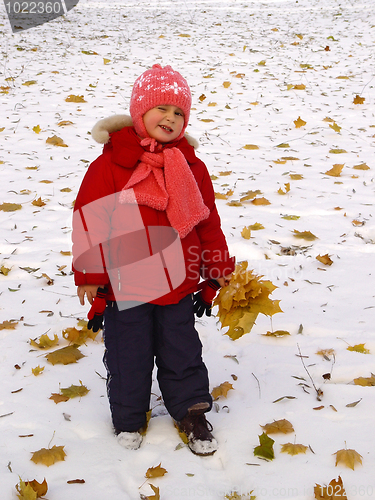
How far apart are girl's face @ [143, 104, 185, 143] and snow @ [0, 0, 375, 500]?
1.26 meters

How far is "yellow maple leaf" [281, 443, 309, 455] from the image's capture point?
1.82 meters

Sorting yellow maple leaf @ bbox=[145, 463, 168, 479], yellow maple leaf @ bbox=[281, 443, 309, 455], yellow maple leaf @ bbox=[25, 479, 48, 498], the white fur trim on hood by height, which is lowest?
yellow maple leaf @ bbox=[281, 443, 309, 455]

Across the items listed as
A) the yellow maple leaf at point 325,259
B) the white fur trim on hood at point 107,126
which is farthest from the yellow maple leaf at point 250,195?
the white fur trim on hood at point 107,126

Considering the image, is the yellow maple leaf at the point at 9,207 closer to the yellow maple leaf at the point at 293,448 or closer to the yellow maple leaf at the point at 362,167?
the yellow maple leaf at the point at 293,448

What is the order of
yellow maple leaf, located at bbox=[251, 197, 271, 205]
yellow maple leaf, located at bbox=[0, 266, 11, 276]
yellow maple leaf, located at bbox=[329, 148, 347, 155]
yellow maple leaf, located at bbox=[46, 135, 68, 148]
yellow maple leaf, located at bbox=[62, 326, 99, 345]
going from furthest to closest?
1. yellow maple leaf, located at bbox=[46, 135, 68, 148]
2. yellow maple leaf, located at bbox=[329, 148, 347, 155]
3. yellow maple leaf, located at bbox=[251, 197, 271, 205]
4. yellow maple leaf, located at bbox=[0, 266, 11, 276]
5. yellow maple leaf, located at bbox=[62, 326, 99, 345]

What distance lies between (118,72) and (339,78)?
3985mm

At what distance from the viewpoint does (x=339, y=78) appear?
317 inches

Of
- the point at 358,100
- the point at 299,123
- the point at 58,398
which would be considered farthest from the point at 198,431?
the point at 358,100

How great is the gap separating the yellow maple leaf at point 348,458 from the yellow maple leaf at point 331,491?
11 centimetres

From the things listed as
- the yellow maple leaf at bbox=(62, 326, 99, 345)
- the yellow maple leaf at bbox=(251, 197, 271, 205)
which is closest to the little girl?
the yellow maple leaf at bbox=(62, 326, 99, 345)

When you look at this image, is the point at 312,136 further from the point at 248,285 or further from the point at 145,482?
the point at 145,482

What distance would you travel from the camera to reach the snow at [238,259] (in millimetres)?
1792

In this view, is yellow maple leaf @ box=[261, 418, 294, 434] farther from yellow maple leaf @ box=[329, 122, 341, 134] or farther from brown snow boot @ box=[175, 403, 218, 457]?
yellow maple leaf @ box=[329, 122, 341, 134]

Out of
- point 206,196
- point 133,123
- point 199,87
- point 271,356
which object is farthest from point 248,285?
point 199,87
